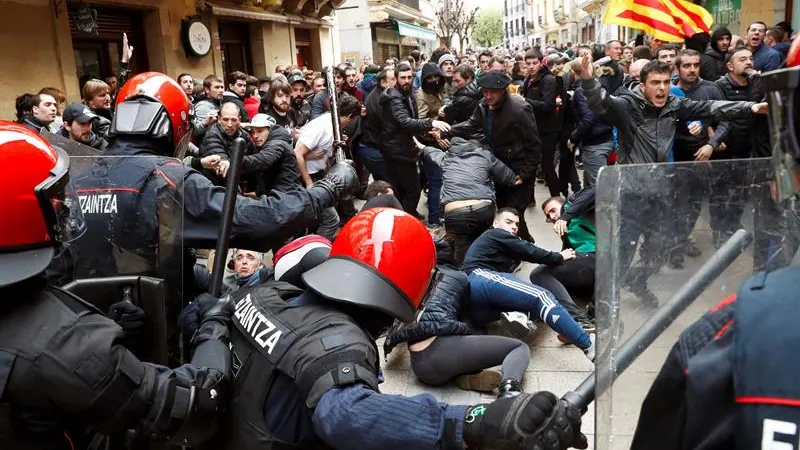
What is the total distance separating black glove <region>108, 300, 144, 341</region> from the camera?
1917 mm

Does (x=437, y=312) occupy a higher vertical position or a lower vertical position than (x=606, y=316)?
lower

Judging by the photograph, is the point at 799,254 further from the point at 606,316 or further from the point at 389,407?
the point at 389,407

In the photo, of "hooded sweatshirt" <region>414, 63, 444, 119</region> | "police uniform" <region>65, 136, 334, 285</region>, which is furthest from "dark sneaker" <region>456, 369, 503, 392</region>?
"hooded sweatshirt" <region>414, 63, 444, 119</region>

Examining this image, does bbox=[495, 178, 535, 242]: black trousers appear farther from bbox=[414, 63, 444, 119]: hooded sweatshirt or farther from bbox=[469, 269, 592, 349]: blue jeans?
bbox=[414, 63, 444, 119]: hooded sweatshirt

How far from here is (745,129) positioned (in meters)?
5.07

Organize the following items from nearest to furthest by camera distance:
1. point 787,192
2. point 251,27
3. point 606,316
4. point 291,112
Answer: point 787,192 → point 606,316 → point 291,112 → point 251,27

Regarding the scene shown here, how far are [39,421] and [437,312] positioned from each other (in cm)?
251

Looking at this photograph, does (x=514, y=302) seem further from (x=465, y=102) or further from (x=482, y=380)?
(x=465, y=102)

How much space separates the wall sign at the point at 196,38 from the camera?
1188 centimetres

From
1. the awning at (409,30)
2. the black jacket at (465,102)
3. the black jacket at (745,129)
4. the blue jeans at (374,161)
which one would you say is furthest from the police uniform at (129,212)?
the awning at (409,30)

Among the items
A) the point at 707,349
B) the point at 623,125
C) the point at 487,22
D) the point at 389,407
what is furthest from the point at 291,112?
the point at 487,22

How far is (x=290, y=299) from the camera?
1.87 m

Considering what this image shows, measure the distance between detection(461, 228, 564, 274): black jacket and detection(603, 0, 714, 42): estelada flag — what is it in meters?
4.11

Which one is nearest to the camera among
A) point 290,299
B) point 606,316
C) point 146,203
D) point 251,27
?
point 606,316
